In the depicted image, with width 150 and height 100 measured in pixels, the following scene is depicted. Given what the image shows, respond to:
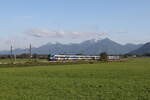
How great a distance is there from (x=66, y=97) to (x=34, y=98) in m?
1.76

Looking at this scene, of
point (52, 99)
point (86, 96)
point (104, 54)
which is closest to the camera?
point (52, 99)

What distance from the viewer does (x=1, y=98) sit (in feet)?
49.9

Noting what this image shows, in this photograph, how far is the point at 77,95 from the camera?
16.1 m

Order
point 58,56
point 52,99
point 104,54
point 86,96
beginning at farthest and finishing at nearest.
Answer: point 104,54
point 58,56
point 86,96
point 52,99

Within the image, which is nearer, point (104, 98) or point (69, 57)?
point (104, 98)

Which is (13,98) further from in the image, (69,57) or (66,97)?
(69,57)

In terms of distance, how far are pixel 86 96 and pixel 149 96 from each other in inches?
139

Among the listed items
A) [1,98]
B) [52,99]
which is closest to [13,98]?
[1,98]

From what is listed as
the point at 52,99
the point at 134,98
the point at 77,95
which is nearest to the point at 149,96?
the point at 134,98

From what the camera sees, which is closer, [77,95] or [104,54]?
[77,95]

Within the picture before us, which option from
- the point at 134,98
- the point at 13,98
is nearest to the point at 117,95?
the point at 134,98

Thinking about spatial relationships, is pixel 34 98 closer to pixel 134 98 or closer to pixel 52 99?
pixel 52 99

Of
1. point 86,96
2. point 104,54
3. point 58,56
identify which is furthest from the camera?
point 104,54

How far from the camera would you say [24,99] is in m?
14.7
